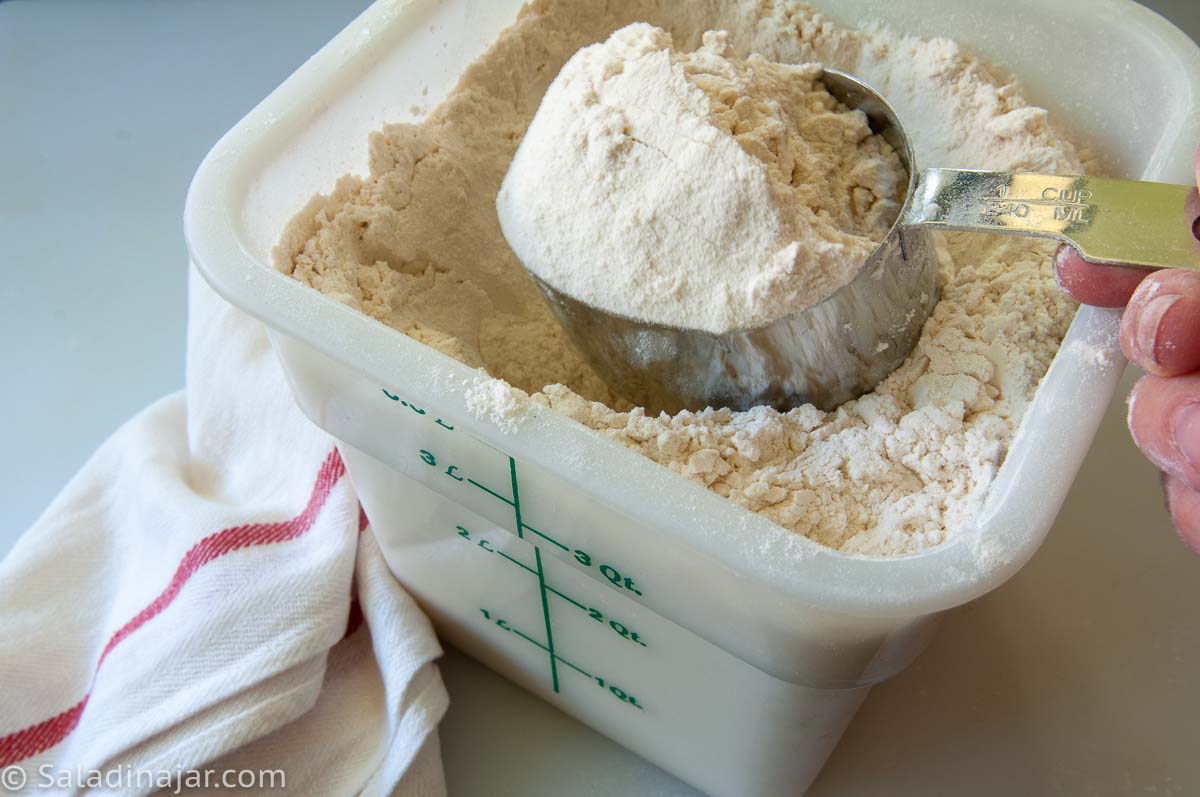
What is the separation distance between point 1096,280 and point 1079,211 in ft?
0.12

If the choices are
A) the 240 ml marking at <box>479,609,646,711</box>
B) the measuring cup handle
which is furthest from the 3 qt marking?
the measuring cup handle

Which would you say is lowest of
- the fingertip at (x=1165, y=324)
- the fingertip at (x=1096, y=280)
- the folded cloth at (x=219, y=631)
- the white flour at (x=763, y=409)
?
the folded cloth at (x=219, y=631)

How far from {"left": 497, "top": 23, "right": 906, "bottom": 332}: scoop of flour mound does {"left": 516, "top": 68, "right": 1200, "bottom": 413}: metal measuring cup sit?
0.05ft

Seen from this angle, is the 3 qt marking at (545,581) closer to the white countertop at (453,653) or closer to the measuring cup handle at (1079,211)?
the white countertop at (453,653)

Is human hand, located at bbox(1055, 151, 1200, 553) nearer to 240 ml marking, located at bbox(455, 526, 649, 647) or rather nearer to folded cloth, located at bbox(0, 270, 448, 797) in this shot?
240 ml marking, located at bbox(455, 526, 649, 647)

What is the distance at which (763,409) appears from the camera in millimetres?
539

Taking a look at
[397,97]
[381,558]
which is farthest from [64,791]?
[397,97]

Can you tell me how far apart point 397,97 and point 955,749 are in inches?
21.1

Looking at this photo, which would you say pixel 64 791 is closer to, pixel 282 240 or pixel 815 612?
pixel 282 240

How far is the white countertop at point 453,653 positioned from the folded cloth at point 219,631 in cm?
7

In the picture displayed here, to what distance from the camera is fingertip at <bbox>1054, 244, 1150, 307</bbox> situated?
0.49 metres

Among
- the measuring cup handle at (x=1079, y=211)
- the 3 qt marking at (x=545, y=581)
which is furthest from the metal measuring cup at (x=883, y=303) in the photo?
the 3 qt marking at (x=545, y=581)

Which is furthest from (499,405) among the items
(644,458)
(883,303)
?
(883,303)

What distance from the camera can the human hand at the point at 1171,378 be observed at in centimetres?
42
